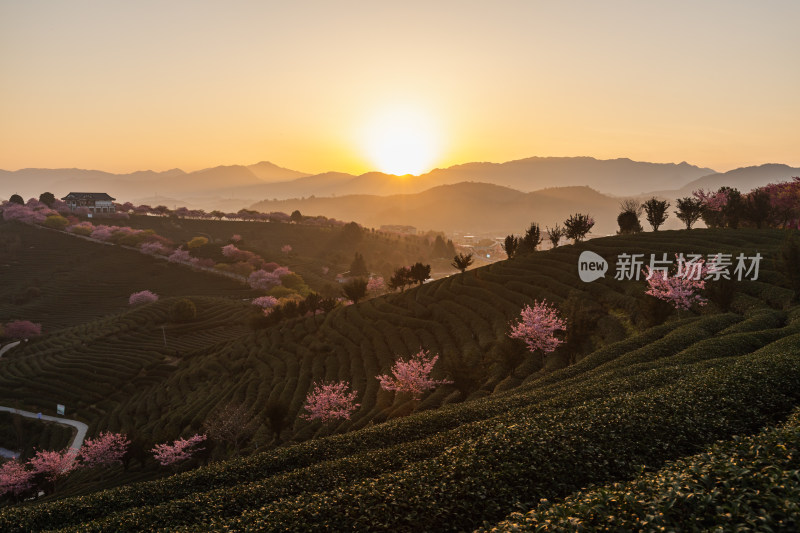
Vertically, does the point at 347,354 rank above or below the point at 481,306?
below

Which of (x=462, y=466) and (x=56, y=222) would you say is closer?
(x=462, y=466)

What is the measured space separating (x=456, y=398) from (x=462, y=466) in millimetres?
27805

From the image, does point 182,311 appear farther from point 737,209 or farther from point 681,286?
point 737,209

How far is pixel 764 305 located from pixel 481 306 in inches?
1325

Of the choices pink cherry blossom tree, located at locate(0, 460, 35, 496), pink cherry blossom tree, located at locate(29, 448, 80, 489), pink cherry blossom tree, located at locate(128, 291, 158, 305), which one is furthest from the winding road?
pink cherry blossom tree, located at locate(128, 291, 158, 305)

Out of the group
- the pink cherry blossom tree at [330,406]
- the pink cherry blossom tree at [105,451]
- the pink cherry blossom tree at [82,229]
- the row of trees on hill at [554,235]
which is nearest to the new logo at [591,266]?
the row of trees on hill at [554,235]

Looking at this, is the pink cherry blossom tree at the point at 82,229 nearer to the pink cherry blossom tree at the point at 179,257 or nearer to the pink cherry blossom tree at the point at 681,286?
the pink cherry blossom tree at the point at 179,257

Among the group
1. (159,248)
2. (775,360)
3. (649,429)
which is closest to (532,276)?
(775,360)

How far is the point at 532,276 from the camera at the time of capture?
69.4 metres

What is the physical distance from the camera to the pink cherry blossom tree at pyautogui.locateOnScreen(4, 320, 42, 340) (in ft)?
347

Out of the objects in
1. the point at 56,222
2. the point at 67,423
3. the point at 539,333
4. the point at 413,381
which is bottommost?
the point at 67,423

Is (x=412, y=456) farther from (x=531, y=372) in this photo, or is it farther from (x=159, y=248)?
(x=159, y=248)

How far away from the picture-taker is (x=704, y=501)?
10.7 m

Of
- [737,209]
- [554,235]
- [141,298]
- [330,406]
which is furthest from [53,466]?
[737,209]
